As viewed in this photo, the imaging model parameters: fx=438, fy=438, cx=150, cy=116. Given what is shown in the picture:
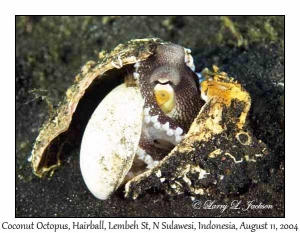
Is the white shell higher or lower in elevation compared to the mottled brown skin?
lower

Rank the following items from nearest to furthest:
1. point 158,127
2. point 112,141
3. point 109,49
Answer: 1. point 112,141
2. point 158,127
3. point 109,49

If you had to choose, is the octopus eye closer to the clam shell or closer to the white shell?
the white shell

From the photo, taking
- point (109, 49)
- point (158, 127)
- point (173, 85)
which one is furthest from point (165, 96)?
point (109, 49)

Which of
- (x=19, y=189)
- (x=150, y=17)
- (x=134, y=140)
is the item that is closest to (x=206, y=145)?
(x=134, y=140)

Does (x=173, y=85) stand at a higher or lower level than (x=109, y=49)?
lower

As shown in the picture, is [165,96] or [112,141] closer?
[112,141]

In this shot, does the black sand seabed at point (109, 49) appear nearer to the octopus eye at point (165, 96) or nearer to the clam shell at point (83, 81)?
the clam shell at point (83, 81)

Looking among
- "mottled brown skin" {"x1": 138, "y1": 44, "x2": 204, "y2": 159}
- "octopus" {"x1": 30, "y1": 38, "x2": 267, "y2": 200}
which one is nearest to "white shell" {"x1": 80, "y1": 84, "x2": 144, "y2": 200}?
"octopus" {"x1": 30, "y1": 38, "x2": 267, "y2": 200}

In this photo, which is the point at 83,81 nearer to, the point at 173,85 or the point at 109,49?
the point at 173,85
